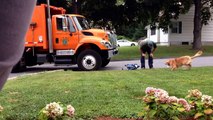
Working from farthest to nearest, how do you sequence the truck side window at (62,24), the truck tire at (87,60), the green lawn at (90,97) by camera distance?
the truck tire at (87,60) < the truck side window at (62,24) < the green lawn at (90,97)

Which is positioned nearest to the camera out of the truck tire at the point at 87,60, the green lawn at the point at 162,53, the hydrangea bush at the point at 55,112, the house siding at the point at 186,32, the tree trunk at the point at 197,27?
the hydrangea bush at the point at 55,112

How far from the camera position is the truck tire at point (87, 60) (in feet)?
54.7

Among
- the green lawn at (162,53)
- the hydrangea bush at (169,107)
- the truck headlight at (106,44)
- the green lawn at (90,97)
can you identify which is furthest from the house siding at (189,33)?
the hydrangea bush at (169,107)

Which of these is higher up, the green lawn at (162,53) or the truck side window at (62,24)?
the truck side window at (62,24)

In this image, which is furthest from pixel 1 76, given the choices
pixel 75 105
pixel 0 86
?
pixel 75 105

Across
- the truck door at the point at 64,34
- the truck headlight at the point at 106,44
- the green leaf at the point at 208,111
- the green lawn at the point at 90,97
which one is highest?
the truck door at the point at 64,34

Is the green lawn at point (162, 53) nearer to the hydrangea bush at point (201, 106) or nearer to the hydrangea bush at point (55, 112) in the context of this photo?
the hydrangea bush at point (201, 106)

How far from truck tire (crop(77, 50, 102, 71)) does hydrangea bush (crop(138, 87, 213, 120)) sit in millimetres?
11297

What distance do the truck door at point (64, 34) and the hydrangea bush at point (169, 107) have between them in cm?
1153

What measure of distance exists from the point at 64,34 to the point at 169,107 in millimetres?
12026

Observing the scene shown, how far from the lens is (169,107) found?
5.10 metres

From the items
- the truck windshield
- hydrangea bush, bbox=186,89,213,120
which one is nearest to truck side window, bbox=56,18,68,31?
the truck windshield

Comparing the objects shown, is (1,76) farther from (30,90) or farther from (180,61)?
(180,61)

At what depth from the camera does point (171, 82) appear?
32.6ft
